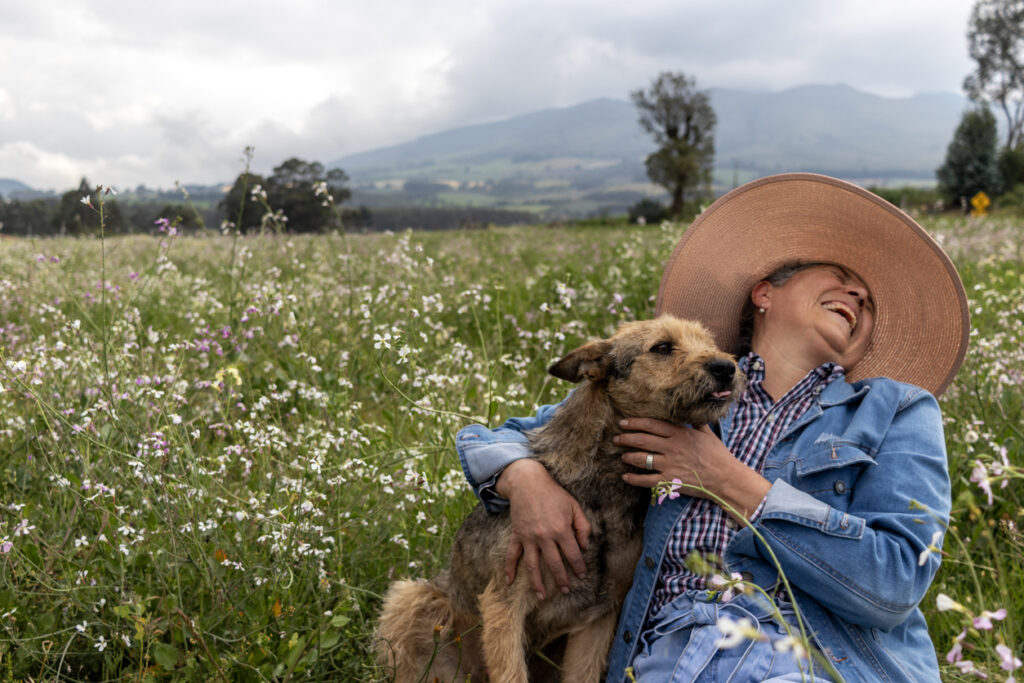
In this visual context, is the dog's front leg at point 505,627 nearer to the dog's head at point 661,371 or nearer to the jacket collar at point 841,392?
the dog's head at point 661,371

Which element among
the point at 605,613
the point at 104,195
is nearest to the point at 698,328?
the point at 605,613

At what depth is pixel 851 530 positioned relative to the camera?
8.09 ft

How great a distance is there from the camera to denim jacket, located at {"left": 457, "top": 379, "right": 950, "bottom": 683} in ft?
8.01

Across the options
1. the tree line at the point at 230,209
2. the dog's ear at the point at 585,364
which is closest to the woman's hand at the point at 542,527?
the dog's ear at the point at 585,364

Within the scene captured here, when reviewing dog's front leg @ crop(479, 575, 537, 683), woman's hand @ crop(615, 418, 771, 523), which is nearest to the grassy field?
dog's front leg @ crop(479, 575, 537, 683)

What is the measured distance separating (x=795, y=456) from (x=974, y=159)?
51.9 m

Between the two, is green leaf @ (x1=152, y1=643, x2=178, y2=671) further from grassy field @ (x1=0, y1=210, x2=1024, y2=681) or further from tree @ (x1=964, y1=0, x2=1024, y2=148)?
tree @ (x1=964, y1=0, x2=1024, y2=148)

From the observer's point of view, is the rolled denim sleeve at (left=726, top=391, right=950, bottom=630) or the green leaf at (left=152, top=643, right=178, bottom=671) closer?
the rolled denim sleeve at (left=726, top=391, right=950, bottom=630)

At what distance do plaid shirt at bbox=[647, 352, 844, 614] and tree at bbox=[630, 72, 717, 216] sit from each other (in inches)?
2250

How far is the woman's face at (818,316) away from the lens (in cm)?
332

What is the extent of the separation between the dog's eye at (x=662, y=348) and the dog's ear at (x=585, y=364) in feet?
0.65

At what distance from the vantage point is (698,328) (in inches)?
131

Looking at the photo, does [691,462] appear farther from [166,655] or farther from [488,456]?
[166,655]

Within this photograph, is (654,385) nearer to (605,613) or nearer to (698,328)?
(698,328)
